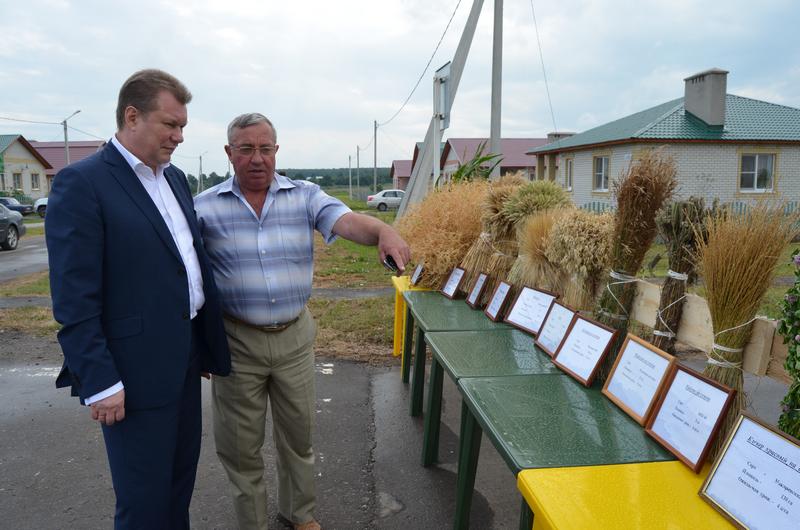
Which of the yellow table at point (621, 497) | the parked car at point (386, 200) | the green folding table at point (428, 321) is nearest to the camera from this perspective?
the yellow table at point (621, 497)

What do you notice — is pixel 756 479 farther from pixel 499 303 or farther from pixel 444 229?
pixel 444 229

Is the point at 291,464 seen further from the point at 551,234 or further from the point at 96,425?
the point at 96,425

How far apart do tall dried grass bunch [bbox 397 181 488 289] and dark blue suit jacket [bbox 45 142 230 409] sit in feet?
7.38

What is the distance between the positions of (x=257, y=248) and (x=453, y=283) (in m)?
1.84

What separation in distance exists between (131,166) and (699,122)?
18162 millimetres

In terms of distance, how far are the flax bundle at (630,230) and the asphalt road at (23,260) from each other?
10.6 m

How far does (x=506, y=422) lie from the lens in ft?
5.94

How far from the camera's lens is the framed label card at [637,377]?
1.76 metres

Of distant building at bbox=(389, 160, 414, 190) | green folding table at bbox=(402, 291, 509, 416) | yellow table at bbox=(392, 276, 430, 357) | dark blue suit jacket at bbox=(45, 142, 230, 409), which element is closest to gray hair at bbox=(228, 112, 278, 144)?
dark blue suit jacket at bbox=(45, 142, 230, 409)

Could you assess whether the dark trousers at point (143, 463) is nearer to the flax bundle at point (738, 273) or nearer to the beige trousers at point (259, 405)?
the beige trousers at point (259, 405)

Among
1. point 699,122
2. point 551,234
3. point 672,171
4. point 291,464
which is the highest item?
point 699,122

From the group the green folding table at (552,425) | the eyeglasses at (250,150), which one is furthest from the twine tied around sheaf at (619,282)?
the eyeglasses at (250,150)

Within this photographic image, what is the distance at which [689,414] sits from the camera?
1598mm

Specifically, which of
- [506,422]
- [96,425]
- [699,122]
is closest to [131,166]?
[506,422]
